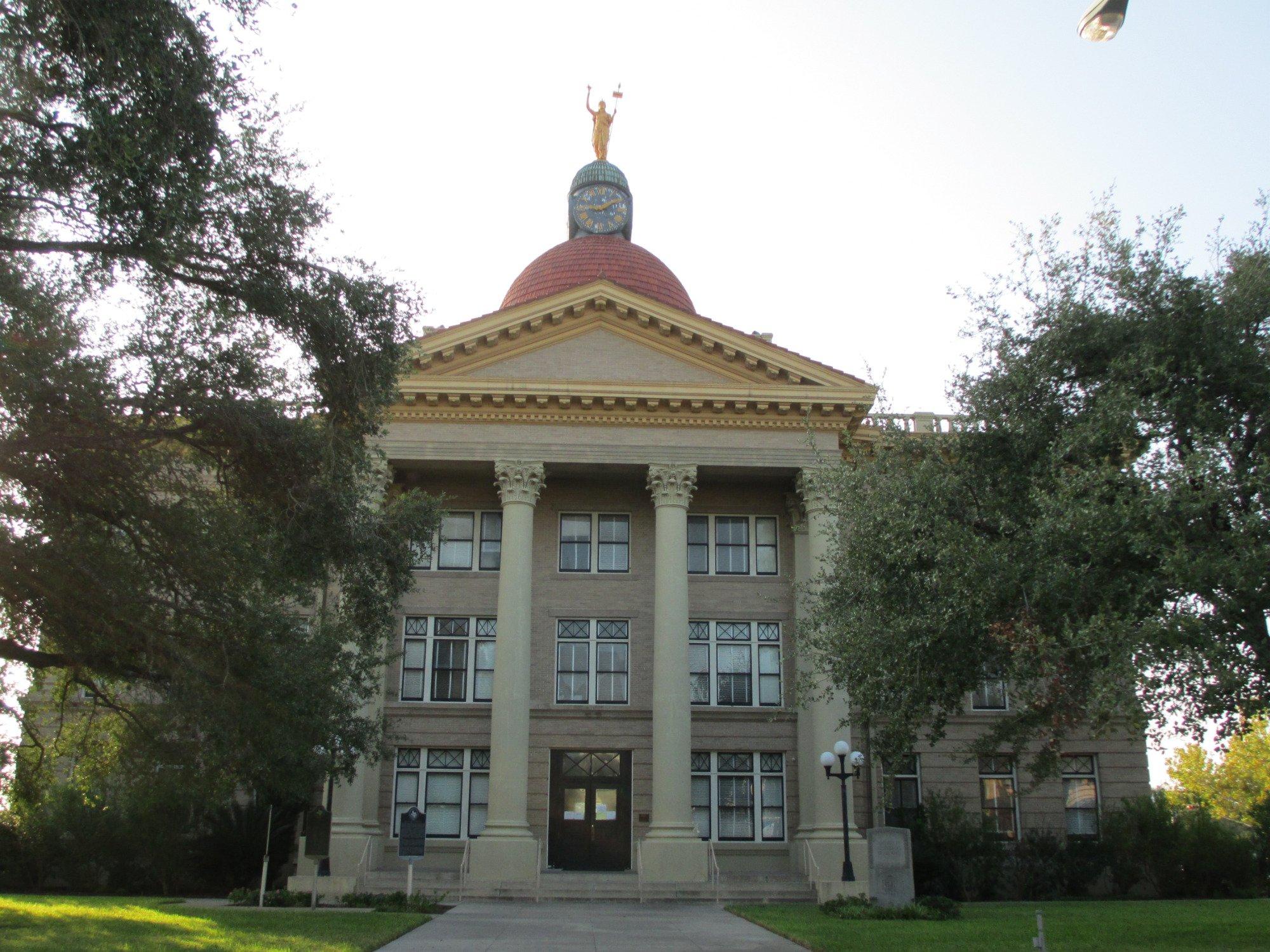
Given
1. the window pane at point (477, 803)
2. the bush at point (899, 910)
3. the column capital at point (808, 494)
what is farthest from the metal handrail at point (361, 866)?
the column capital at point (808, 494)

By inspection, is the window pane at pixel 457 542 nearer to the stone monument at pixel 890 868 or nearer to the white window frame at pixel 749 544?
the white window frame at pixel 749 544

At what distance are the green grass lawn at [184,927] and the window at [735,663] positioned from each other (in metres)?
12.8

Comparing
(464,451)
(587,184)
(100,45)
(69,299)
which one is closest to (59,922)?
(69,299)

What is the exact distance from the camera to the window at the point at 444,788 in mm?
29922

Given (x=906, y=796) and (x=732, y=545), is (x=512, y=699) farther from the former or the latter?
(x=906, y=796)

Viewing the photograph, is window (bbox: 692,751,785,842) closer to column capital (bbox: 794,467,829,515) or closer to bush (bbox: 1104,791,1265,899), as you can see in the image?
column capital (bbox: 794,467,829,515)

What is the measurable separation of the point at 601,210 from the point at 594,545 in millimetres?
16888

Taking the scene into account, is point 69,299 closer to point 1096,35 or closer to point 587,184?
point 1096,35

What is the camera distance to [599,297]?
30.4 m

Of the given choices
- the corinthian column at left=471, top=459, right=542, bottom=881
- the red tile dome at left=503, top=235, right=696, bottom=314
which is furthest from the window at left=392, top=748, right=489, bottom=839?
the red tile dome at left=503, top=235, right=696, bottom=314

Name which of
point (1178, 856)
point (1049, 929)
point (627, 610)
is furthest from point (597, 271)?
point (1049, 929)

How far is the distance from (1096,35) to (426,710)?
25704 mm

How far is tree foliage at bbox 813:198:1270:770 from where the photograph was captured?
1286cm

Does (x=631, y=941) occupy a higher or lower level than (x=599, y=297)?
lower
